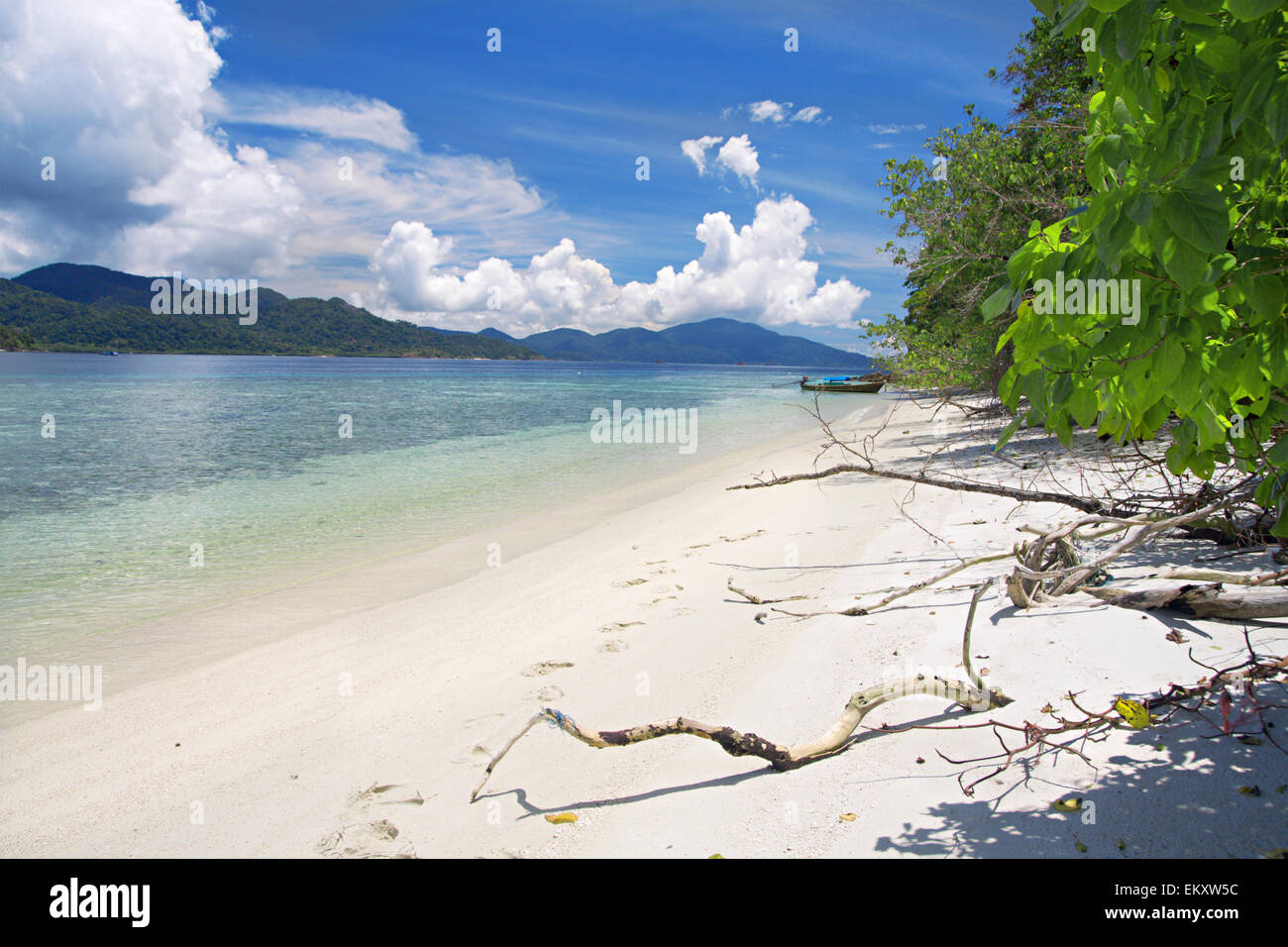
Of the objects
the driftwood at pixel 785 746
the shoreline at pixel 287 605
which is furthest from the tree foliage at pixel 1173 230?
the shoreline at pixel 287 605

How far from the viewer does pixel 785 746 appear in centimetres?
349

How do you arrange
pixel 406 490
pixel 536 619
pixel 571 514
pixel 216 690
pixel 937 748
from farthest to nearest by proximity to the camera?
1. pixel 406 490
2. pixel 571 514
3. pixel 536 619
4. pixel 216 690
5. pixel 937 748

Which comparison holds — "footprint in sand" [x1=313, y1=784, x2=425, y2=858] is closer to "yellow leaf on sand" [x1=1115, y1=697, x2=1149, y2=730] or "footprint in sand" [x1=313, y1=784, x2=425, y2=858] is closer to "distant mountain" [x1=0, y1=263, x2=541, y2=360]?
"yellow leaf on sand" [x1=1115, y1=697, x2=1149, y2=730]

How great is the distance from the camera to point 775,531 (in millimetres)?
9594

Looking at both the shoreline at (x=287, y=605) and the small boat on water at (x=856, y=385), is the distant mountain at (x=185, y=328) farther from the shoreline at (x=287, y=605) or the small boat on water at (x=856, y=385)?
the shoreline at (x=287, y=605)

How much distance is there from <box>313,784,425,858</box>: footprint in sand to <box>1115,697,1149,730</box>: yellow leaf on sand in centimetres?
328

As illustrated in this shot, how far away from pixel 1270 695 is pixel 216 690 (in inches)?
281

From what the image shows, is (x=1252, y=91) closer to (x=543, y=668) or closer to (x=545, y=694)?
(x=545, y=694)

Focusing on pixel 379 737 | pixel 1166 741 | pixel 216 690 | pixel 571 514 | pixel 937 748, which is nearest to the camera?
pixel 1166 741

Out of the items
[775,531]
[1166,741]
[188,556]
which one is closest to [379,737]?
[1166,741]

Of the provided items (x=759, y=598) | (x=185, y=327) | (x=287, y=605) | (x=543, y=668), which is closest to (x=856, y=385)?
(x=759, y=598)

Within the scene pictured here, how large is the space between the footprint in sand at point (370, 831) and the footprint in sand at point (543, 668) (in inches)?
61.6

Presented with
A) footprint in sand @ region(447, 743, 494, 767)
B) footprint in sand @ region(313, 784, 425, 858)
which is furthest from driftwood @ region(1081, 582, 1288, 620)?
footprint in sand @ region(313, 784, 425, 858)
